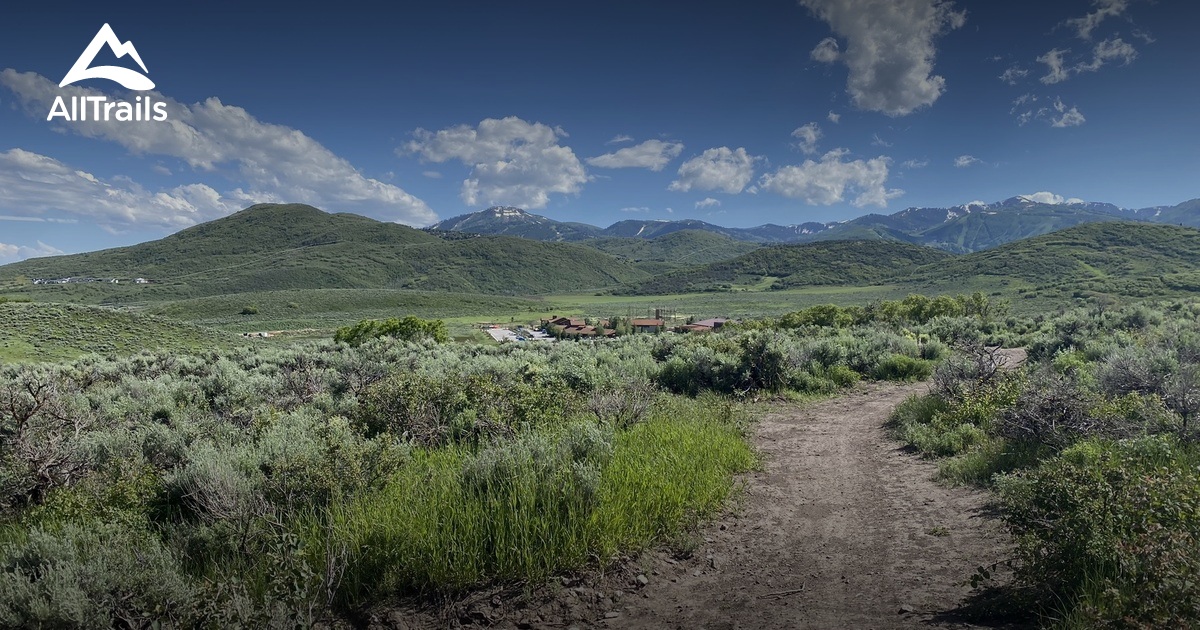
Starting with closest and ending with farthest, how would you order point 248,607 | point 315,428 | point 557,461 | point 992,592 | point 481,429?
point 248,607 < point 992,592 < point 557,461 < point 315,428 < point 481,429

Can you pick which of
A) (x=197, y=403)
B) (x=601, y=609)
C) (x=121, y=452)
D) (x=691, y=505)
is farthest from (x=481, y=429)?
(x=197, y=403)

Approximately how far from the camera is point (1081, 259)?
13138 cm

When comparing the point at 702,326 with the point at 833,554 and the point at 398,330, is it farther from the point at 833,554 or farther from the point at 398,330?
the point at 833,554

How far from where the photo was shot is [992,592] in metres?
4.26

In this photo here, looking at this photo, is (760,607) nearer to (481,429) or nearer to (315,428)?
(481,429)

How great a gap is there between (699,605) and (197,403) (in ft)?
→ 34.5

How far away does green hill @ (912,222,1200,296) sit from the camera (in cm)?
11488

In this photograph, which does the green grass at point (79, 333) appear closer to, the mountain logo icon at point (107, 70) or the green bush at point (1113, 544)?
the mountain logo icon at point (107, 70)

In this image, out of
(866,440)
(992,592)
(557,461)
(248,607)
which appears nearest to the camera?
(248,607)

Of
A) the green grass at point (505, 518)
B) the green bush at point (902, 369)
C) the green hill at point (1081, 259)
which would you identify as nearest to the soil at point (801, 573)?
the green grass at point (505, 518)

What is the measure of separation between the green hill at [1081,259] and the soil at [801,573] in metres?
122

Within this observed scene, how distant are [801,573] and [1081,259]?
175m

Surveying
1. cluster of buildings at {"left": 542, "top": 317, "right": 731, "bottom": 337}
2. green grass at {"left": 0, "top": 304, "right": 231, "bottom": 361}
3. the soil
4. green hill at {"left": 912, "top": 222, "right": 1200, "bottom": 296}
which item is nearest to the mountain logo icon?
green grass at {"left": 0, "top": 304, "right": 231, "bottom": 361}

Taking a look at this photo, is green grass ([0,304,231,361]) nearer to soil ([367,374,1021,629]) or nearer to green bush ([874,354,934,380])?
soil ([367,374,1021,629])
